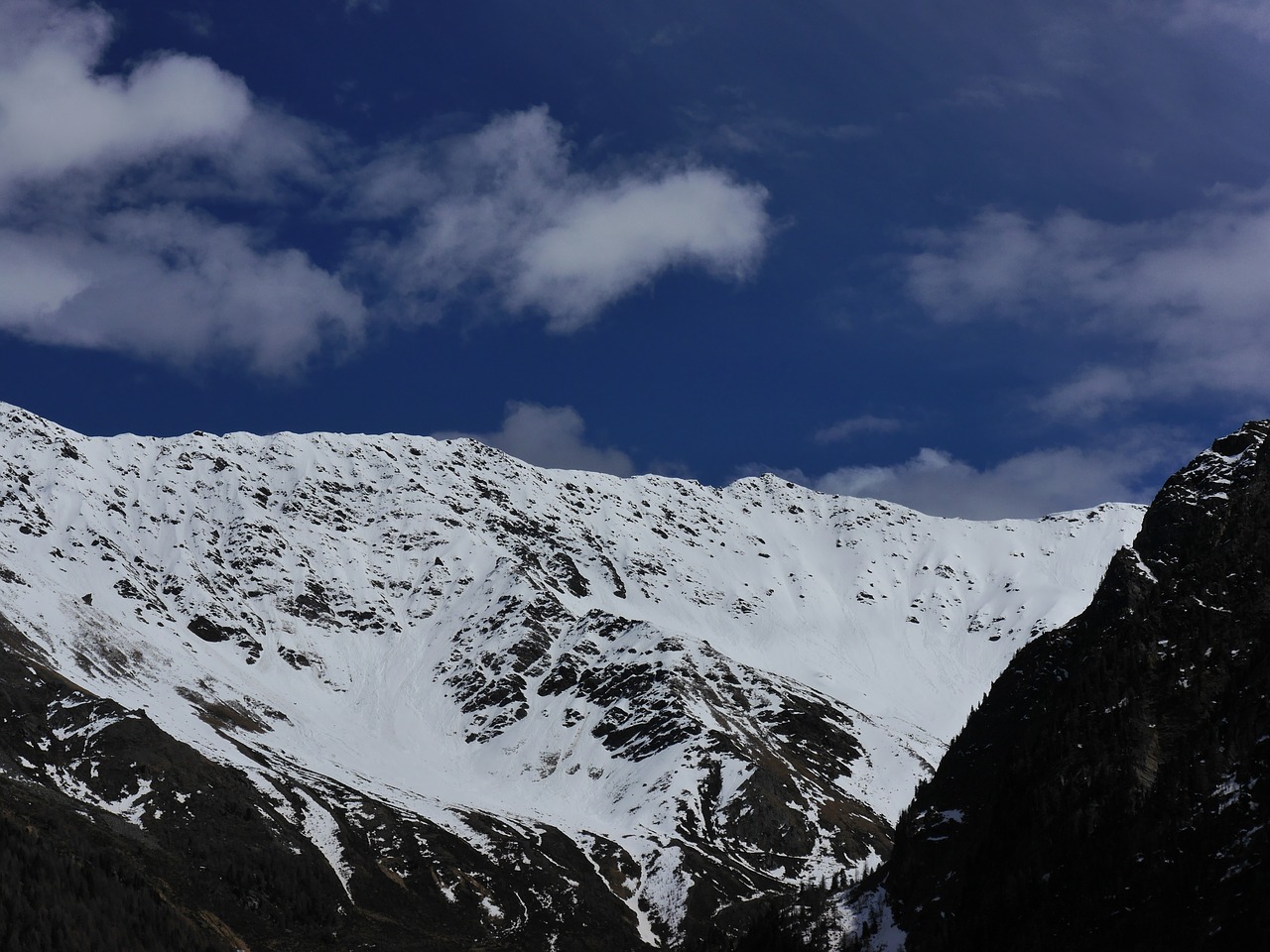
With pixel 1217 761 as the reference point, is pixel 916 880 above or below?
below

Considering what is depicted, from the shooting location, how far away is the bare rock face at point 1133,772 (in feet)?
305

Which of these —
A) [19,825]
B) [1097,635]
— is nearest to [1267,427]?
[1097,635]

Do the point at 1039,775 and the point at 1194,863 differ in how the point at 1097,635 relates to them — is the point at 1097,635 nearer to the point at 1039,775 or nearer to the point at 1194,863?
the point at 1039,775

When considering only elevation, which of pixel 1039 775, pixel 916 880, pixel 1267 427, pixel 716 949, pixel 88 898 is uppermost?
Result: pixel 1267 427

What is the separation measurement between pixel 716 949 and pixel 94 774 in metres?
98.6

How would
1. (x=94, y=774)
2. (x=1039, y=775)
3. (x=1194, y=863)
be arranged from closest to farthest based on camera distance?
(x=1194, y=863), (x=1039, y=775), (x=94, y=774)

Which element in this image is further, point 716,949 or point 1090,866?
point 716,949

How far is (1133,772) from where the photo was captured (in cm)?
10244

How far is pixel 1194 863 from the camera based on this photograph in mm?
92500

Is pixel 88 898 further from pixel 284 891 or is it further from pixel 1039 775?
pixel 1039 775

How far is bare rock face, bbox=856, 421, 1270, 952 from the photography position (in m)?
92.9

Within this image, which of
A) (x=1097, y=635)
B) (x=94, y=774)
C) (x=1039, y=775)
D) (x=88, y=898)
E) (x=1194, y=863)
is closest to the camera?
(x=1194, y=863)

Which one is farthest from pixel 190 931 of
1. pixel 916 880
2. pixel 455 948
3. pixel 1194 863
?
pixel 1194 863

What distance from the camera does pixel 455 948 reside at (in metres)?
174
